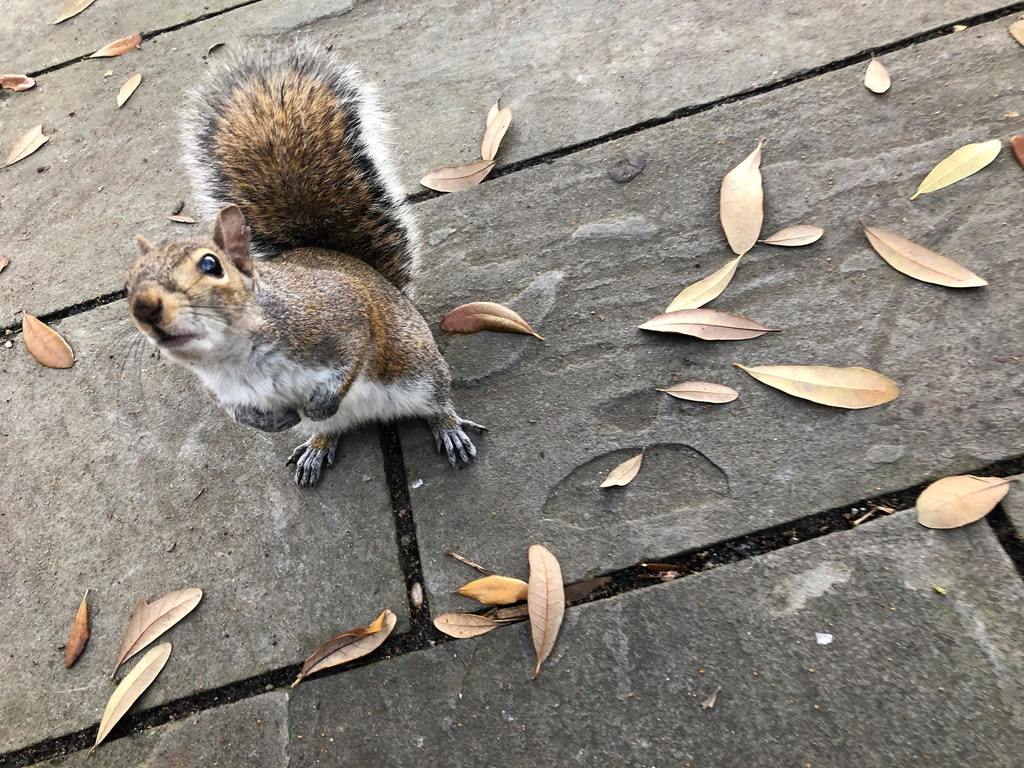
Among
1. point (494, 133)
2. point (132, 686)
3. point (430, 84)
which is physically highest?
point (430, 84)

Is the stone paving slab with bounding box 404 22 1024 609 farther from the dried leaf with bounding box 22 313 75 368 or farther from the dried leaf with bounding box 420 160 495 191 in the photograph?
the dried leaf with bounding box 22 313 75 368

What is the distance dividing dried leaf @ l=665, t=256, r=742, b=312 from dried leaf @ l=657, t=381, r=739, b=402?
0.80 feet

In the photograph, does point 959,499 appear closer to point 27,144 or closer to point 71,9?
point 27,144

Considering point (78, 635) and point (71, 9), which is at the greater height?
point (71, 9)

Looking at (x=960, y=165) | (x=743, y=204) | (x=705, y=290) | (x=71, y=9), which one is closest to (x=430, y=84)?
(x=743, y=204)

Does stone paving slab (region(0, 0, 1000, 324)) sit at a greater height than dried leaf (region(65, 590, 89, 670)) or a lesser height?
greater

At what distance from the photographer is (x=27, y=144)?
285cm

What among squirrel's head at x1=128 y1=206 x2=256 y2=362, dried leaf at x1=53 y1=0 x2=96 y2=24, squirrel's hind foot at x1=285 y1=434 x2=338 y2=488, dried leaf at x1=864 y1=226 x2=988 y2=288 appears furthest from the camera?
dried leaf at x1=53 y1=0 x2=96 y2=24

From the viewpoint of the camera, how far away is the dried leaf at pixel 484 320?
1.96m

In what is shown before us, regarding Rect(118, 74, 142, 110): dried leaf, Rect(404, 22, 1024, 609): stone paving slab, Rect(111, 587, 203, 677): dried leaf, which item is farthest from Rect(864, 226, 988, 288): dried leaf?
Rect(118, 74, 142, 110): dried leaf

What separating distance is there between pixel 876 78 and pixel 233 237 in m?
1.99

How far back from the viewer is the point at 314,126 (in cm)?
190

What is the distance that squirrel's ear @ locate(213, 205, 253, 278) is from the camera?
140 cm

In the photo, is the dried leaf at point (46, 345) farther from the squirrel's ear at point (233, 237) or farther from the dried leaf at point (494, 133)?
the dried leaf at point (494, 133)
